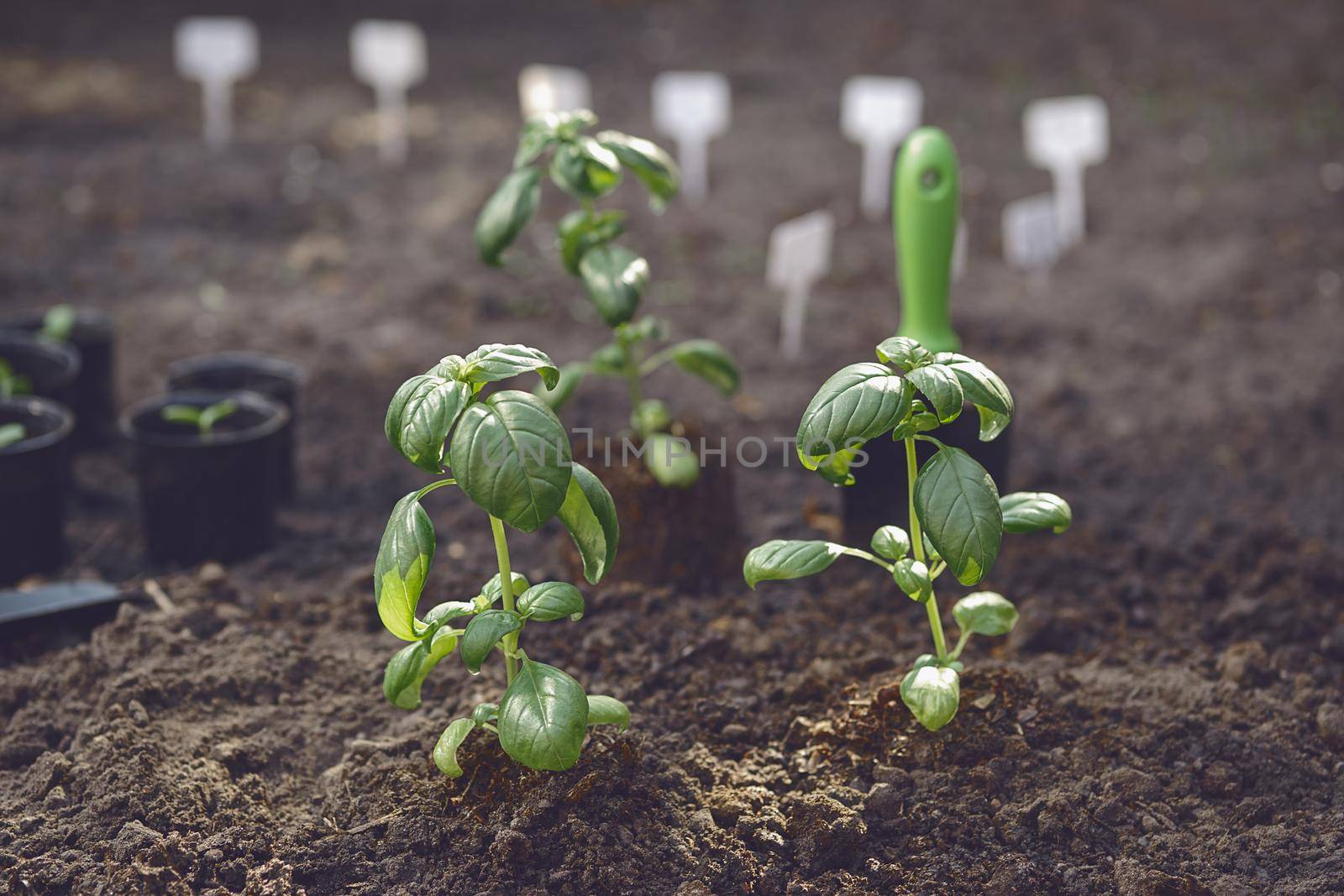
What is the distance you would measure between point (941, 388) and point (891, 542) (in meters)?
0.33

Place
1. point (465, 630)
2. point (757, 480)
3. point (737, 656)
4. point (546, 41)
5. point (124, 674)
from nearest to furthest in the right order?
point (465, 630), point (124, 674), point (737, 656), point (757, 480), point (546, 41)

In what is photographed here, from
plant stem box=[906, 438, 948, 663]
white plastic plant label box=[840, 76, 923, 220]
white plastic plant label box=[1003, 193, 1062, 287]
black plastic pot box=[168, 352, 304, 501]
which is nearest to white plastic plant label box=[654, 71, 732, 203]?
white plastic plant label box=[840, 76, 923, 220]

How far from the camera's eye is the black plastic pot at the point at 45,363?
3193mm

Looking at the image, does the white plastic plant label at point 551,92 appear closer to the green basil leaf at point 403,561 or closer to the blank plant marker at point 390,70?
the blank plant marker at point 390,70

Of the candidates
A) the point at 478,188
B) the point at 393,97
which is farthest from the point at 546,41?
the point at 478,188

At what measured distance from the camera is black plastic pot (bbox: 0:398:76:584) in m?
2.72

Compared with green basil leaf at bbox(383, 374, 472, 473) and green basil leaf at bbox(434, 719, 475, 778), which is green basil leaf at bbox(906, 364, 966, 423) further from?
green basil leaf at bbox(434, 719, 475, 778)

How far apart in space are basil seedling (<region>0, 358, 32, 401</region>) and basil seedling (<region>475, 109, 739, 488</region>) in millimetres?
1314

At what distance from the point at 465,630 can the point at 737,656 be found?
0.77m

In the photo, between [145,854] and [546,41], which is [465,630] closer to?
[145,854]

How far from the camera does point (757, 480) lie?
333 cm

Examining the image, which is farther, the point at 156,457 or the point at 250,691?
the point at 156,457

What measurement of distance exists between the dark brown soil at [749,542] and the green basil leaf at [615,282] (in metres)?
0.63


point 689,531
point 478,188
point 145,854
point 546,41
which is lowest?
point 145,854
